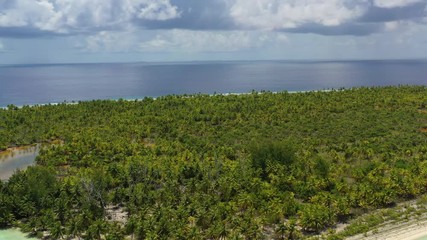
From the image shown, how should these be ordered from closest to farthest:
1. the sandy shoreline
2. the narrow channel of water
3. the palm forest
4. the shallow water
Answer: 1. the sandy shoreline
2. the palm forest
3. the narrow channel of water
4. the shallow water

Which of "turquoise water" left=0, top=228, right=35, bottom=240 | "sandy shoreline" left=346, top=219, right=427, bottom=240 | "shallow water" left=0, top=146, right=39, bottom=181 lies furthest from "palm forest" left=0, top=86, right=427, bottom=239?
"sandy shoreline" left=346, top=219, right=427, bottom=240

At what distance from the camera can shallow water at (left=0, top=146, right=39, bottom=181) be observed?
56.5 metres

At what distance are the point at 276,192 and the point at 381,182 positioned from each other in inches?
444

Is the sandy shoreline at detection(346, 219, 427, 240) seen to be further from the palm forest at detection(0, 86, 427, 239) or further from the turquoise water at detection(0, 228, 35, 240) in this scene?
the turquoise water at detection(0, 228, 35, 240)

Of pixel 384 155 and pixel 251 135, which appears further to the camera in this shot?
pixel 251 135

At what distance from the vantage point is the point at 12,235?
118 feet

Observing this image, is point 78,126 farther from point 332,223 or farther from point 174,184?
point 332,223

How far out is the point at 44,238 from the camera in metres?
35.2

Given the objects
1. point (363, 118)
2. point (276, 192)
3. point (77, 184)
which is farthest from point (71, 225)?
point (363, 118)

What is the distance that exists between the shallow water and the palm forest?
2.47m

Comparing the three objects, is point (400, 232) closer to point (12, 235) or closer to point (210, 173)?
point (210, 173)

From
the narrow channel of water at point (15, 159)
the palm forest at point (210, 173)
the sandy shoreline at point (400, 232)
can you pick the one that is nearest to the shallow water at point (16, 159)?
the narrow channel of water at point (15, 159)

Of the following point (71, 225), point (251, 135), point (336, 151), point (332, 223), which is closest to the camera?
point (71, 225)

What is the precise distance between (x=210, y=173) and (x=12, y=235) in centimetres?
2028
